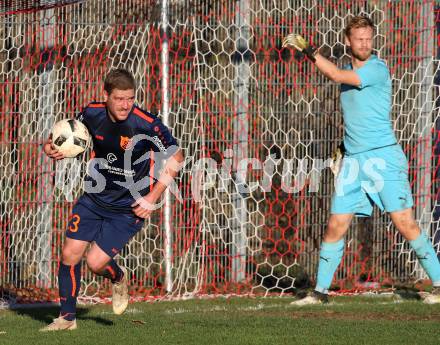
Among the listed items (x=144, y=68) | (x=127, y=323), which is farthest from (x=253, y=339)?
(x=144, y=68)

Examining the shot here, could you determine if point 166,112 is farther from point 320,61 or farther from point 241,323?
point 241,323

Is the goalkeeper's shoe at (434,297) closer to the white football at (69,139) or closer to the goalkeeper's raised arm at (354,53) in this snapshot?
the goalkeeper's raised arm at (354,53)

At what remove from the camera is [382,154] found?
827 centimetres

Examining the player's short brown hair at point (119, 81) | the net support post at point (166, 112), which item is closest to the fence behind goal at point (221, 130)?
the net support post at point (166, 112)

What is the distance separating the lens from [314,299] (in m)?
8.61

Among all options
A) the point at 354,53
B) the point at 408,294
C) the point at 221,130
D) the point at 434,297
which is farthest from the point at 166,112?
the point at 434,297

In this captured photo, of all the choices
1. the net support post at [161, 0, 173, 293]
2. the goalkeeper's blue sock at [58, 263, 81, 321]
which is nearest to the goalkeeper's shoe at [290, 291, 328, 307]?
the net support post at [161, 0, 173, 293]

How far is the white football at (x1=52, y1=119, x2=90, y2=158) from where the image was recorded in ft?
22.9

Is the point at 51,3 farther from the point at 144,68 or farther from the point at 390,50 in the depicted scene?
the point at 390,50

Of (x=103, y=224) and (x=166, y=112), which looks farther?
(x=166, y=112)

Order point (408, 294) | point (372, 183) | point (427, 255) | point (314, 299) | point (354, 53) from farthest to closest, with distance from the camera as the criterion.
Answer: point (408, 294) → point (314, 299) → point (427, 255) → point (372, 183) → point (354, 53)

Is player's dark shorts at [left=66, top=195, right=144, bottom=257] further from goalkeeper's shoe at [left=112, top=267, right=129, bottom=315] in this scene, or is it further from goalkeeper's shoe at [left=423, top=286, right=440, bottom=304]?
goalkeeper's shoe at [left=423, top=286, right=440, bottom=304]

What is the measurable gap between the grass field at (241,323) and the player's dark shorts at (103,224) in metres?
0.63

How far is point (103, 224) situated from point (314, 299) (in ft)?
7.15
